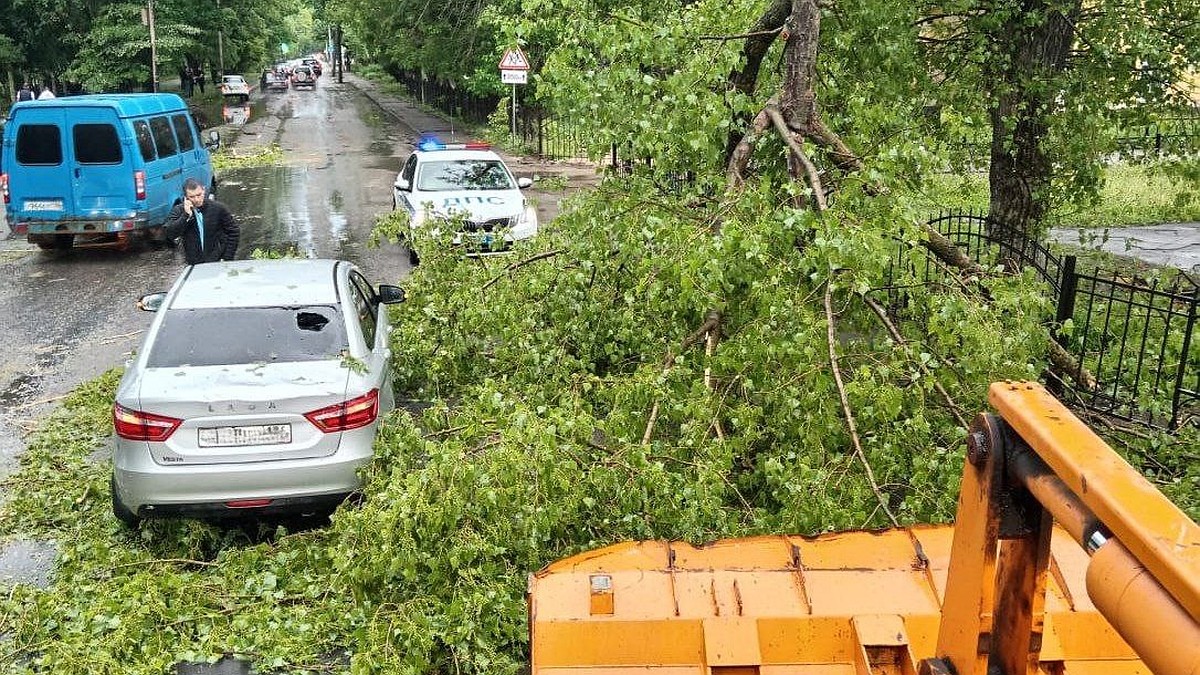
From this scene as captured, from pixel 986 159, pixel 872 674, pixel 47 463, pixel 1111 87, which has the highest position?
pixel 1111 87

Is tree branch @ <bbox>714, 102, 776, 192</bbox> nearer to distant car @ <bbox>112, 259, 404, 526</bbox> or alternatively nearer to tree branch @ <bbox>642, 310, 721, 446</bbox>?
tree branch @ <bbox>642, 310, 721, 446</bbox>

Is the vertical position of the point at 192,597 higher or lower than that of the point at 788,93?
lower

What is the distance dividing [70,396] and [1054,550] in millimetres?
8018

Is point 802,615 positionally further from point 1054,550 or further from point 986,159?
point 986,159

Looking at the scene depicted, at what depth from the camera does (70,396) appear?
8367 mm

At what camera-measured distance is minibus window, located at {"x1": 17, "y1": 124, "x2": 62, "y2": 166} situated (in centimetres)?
1366

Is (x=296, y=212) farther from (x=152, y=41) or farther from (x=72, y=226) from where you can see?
(x=152, y=41)

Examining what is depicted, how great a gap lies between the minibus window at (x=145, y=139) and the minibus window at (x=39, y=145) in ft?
3.34

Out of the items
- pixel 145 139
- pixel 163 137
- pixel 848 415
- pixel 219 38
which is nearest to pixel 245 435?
pixel 848 415

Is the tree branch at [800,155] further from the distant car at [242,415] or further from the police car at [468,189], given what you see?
the police car at [468,189]

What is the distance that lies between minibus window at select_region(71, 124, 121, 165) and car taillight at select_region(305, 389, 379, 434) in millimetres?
10223

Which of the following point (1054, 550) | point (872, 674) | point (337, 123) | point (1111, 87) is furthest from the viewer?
point (337, 123)

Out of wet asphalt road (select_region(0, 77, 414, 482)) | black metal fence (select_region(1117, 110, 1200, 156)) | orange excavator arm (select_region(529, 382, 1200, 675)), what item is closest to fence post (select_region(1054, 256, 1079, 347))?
black metal fence (select_region(1117, 110, 1200, 156))

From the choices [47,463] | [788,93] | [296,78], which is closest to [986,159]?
[788,93]
